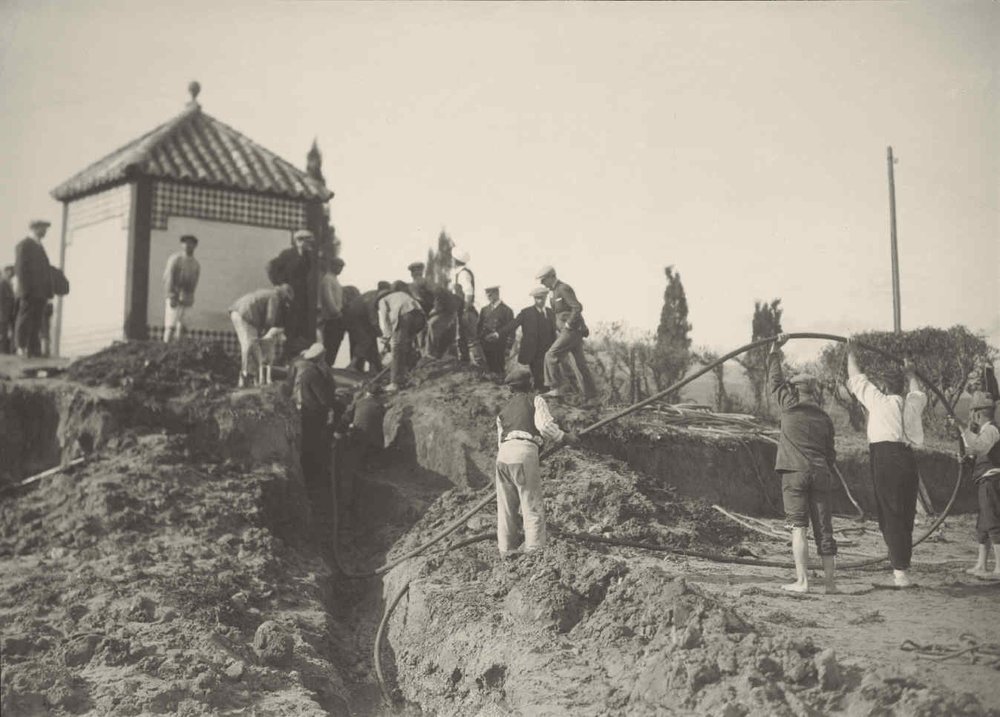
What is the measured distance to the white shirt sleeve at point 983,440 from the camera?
10.5 meters

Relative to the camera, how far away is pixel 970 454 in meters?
10.7

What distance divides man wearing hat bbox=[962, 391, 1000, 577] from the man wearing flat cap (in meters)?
11.5

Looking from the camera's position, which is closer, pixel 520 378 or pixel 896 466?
pixel 896 466

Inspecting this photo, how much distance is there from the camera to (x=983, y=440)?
412 inches

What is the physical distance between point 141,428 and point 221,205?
Result: 15.9ft

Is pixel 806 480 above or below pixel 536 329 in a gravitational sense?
below

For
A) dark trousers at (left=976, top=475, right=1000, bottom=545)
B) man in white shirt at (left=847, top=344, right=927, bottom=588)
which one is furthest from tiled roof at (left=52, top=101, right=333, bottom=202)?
dark trousers at (left=976, top=475, right=1000, bottom=545)

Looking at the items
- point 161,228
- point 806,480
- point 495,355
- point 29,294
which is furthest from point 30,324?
point 806,480

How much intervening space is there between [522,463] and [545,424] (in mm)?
395

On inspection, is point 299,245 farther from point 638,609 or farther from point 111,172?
point 638,609

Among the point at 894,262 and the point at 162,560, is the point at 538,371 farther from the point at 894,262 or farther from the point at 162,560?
the point at 894,262

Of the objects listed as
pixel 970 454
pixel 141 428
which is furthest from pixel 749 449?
pixel 141 428

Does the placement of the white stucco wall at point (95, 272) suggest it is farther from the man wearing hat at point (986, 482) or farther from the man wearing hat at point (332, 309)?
the man wearing hat at point (986, 482)

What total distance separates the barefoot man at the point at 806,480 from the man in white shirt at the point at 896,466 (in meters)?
0.44
